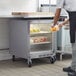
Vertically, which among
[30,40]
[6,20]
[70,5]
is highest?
[70,5]

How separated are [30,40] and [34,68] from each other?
56 cm

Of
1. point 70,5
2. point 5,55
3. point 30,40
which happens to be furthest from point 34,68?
point 70,5

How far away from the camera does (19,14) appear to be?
14.1 feet

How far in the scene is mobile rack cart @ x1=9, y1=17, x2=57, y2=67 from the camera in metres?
4.22

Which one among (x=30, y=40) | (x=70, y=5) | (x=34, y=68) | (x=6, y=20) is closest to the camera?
(x=70, y=5)

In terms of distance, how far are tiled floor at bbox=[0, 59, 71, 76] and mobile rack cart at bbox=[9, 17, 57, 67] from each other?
0.15 metres

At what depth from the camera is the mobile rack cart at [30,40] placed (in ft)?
13.9

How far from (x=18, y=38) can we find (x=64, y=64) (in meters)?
1.03

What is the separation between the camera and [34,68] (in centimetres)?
411

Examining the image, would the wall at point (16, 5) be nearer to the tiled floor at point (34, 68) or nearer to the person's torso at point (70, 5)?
the tiled floor at point (34, 68)

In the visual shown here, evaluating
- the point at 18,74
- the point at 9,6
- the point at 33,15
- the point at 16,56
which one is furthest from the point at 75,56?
the point at 9,6

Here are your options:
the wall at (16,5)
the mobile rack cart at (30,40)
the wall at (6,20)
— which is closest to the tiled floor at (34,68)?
the mobile rack cart at (30,40)

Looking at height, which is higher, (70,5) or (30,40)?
(70,5)

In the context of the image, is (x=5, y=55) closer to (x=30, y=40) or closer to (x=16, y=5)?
(x=30, y=40)
